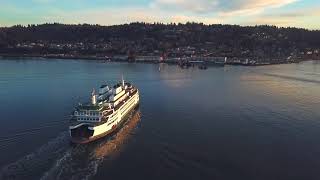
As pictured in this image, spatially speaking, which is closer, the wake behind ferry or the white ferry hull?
the white ferry hull

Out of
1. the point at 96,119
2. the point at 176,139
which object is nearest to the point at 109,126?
the point at 96,119

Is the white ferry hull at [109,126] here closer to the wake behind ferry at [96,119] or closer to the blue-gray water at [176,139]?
the wake behind ferry at [96,119]

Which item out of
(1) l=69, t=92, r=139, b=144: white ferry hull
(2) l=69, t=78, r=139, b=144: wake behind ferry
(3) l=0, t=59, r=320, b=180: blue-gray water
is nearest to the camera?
(3) l=0, t=59, r=320, b=180: blue-gray water

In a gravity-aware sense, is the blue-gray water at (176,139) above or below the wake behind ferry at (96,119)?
below

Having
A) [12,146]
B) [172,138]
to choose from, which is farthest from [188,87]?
[12,146]

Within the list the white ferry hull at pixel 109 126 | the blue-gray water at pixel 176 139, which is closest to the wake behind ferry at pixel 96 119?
the white ferry hull at pixel 109 126

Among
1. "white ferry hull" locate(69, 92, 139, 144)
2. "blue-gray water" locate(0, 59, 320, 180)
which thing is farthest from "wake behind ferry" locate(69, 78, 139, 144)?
"blue-gray water" locate(0, 59, 320, 180)

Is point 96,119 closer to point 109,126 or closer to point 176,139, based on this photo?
point 109,126

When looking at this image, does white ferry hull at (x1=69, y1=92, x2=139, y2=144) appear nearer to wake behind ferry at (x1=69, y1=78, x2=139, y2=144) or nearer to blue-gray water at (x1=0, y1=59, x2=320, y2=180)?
wake behind ferry at (x1=69, y1=78, x2=139, y2=144)
